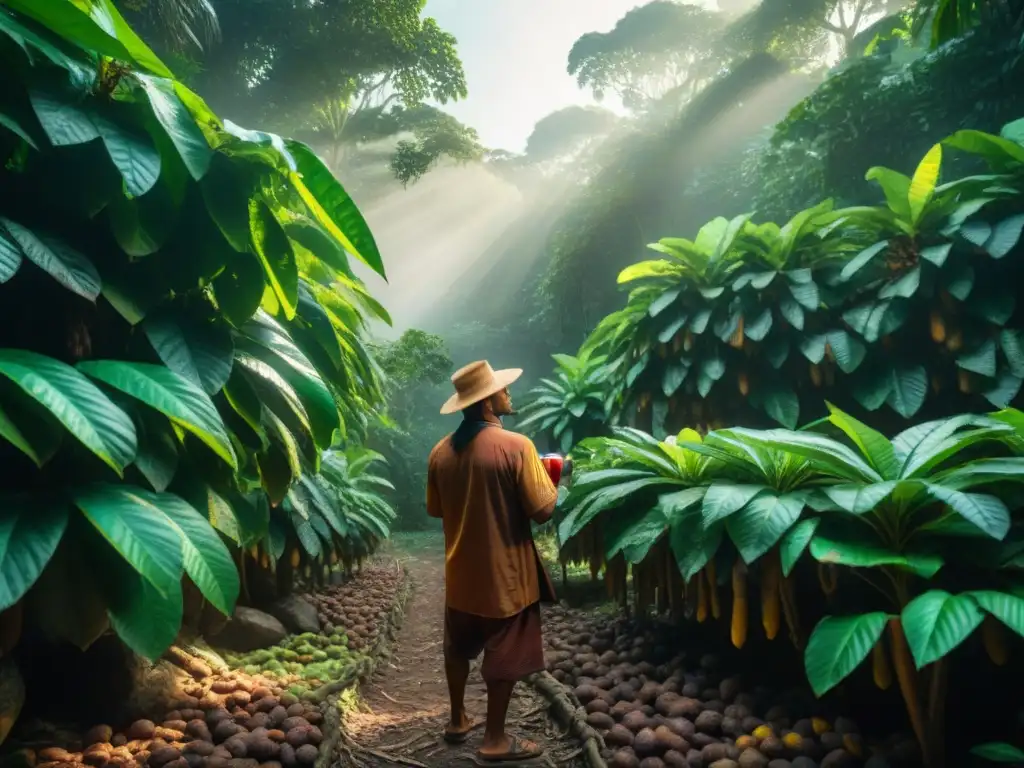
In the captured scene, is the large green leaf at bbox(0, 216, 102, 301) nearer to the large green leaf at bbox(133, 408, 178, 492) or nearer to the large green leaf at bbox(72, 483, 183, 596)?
the large green leaf at bbox(133, 408, 178, 492)

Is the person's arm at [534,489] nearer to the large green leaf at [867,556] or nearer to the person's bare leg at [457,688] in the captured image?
the person's bare leg at [457,688]

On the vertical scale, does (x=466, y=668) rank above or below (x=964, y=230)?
below

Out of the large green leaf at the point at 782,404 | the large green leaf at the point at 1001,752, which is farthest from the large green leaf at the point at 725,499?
the large green leaf at the point at 782,404

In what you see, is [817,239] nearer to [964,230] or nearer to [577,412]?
[964,230]

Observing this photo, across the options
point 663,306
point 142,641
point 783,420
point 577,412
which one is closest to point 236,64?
point 577,412

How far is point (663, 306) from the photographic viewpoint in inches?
142

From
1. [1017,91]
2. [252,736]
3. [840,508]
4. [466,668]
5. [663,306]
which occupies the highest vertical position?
[1017,91]

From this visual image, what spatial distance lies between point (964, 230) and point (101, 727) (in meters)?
3.73

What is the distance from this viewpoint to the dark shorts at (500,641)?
1990 mm

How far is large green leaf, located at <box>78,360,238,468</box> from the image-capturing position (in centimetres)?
122

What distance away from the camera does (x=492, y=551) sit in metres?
2.01

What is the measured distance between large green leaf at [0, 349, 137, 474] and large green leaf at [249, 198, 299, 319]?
0.54m

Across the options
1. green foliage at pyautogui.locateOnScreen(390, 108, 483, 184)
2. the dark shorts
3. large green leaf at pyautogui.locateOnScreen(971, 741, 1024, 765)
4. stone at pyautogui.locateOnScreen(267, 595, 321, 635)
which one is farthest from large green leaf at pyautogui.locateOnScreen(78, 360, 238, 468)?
green foliage at pyautogui.locateOnScreen(390, 108, 483, 184)

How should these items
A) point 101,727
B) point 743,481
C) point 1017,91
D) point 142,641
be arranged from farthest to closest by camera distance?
point 1017,91 → point 743,481 → point 101,727 → point 142,641
